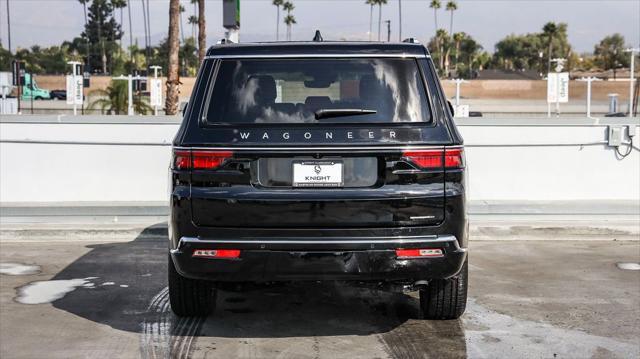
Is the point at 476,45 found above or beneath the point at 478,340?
above

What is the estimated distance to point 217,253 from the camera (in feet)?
15.8

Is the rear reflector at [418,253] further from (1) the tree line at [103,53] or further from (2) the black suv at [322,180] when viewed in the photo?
(1) the tree line at [103,53]

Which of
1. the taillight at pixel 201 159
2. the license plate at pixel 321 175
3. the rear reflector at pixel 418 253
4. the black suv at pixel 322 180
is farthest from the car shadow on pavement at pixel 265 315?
the taillight at pixel 201 159

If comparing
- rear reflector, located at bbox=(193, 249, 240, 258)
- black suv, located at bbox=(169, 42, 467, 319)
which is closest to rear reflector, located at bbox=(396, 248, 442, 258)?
black suv, located at bbox=(169, 42, 467, 319)

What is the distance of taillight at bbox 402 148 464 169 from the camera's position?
15.6 ft

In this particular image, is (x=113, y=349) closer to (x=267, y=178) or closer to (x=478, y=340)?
(x=267, y=178)

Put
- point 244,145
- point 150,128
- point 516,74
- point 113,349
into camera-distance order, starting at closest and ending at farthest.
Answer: point 244,145 → point 113,349 → point 150,128 → point 516,74

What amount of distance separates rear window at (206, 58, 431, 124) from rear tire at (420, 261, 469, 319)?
1.29 meters

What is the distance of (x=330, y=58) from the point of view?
5.02 meters

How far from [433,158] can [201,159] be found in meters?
1.38

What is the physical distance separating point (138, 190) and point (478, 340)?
6.61m

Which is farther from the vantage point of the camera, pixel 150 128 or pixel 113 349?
pixel 150 128

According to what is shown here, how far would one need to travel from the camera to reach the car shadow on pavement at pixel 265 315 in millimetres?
5387

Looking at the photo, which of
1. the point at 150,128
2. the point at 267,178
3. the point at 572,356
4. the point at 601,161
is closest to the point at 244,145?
the point at 267,178
